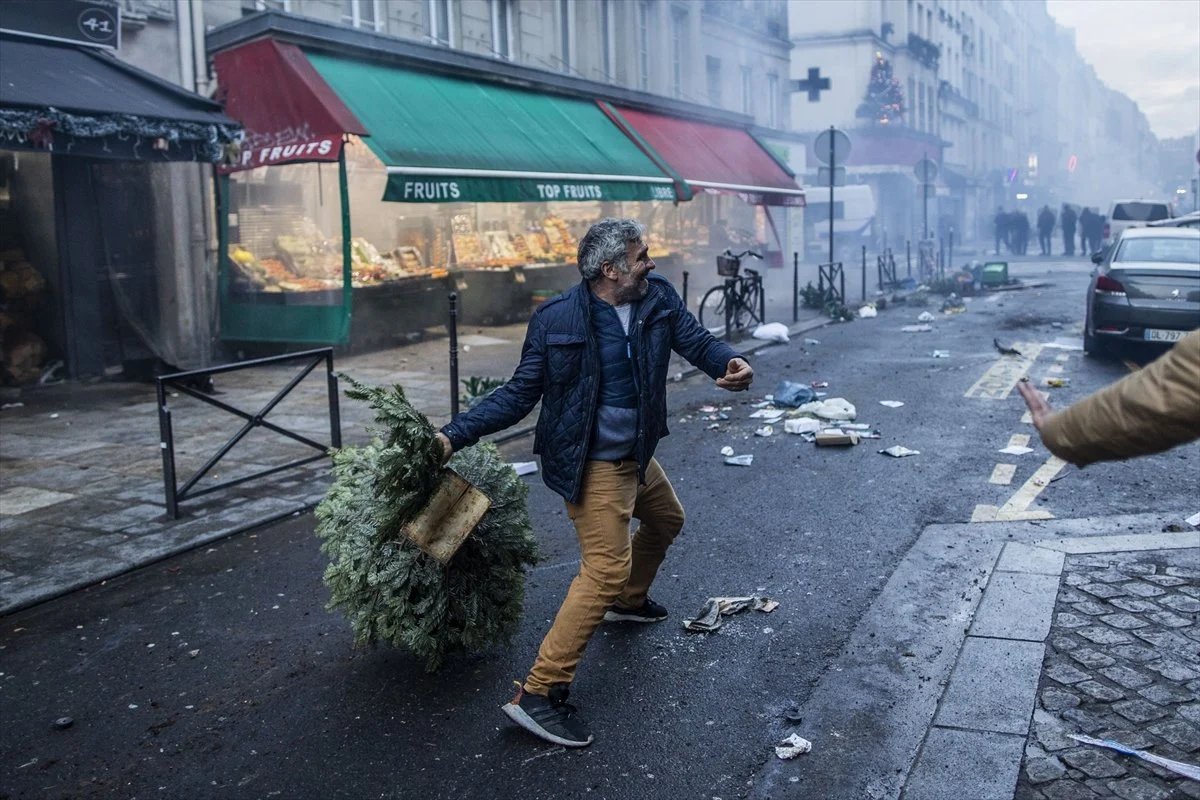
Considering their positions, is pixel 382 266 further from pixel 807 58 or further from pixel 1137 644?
pixel 807 58

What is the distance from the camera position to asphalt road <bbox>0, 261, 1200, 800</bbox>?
3.41m

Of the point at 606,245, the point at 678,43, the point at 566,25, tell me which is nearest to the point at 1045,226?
the point at 678,43

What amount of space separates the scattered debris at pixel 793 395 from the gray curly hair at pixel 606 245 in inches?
241

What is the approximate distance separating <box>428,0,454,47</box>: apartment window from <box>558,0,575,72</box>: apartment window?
11.5 feet

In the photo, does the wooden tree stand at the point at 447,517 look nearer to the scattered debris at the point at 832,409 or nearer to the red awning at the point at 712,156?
the scattered debris at the point at 832,409

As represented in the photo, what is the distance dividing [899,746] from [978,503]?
323cm

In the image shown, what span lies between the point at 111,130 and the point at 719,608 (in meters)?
7.62

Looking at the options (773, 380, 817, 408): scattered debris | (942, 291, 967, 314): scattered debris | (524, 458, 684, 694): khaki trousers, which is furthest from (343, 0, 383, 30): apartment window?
(524, 458, 684, 694): khaki trousers

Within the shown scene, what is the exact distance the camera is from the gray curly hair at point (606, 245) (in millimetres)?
3686

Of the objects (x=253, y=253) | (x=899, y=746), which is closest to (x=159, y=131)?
(x=253, y=253)

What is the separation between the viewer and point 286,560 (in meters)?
5.70

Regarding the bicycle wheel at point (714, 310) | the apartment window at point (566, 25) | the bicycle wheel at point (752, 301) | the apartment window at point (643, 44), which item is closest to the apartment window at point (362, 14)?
the apartment window at point (566, 25)

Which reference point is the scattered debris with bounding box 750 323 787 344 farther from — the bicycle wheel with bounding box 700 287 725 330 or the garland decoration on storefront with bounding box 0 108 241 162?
the garland decoration on storefront with bounding box 0 108 241 162

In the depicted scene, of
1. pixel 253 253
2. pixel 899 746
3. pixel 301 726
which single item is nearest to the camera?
pixel 899 746
